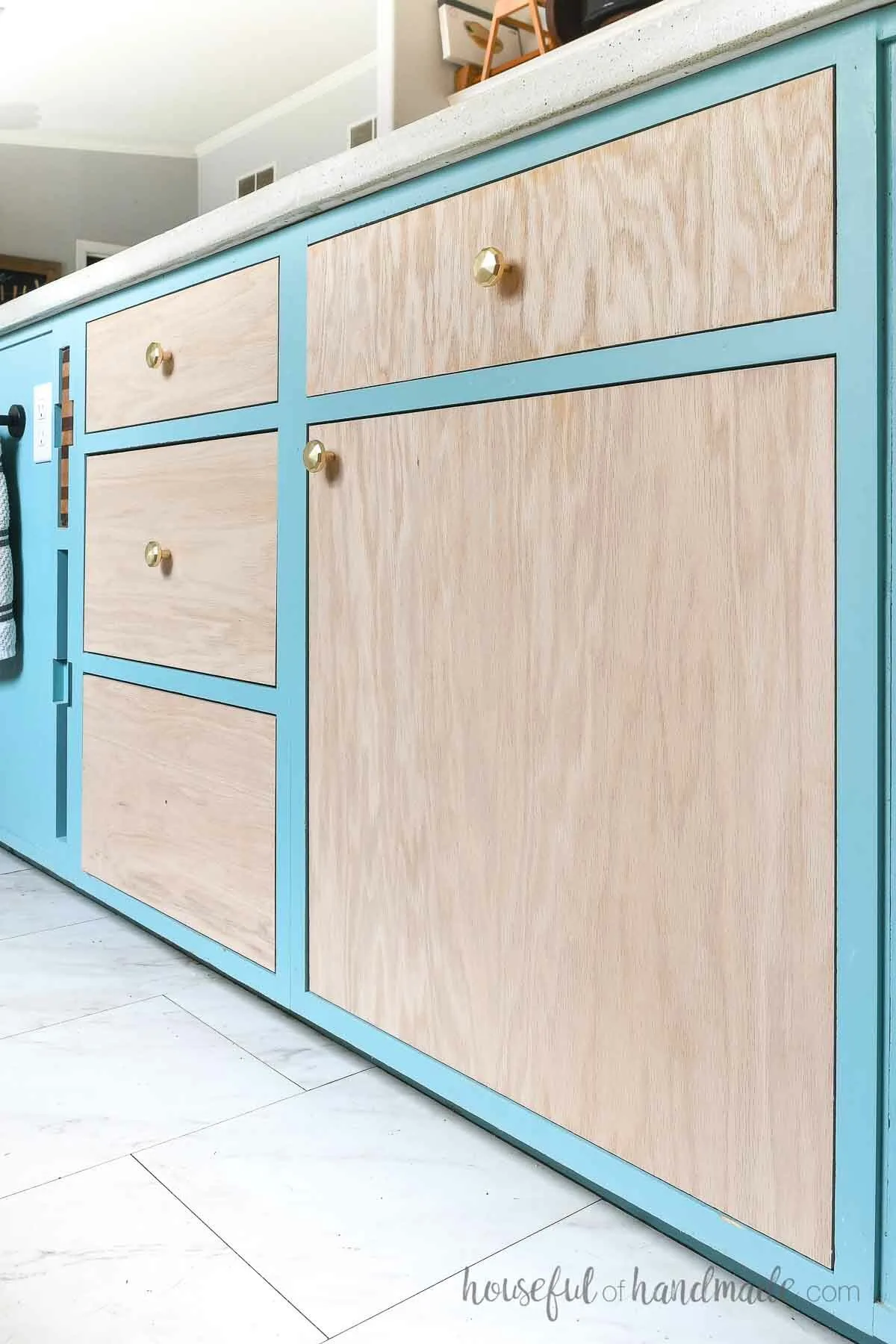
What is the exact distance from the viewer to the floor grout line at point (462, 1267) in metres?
0.84

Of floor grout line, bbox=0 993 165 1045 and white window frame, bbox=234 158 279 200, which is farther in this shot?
white window frame, bbox=234 158 279 200

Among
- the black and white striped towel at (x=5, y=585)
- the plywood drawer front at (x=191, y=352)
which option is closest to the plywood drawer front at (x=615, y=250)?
the plywood drawer front at (x=191, y=352)

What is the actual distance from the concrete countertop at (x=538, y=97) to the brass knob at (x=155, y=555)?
1.28ft

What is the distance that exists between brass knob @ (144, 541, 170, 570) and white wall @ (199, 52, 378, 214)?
9.66 ft

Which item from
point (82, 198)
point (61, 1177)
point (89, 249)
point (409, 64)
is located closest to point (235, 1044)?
point (61, 1177)

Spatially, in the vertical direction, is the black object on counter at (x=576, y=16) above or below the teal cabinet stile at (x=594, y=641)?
above

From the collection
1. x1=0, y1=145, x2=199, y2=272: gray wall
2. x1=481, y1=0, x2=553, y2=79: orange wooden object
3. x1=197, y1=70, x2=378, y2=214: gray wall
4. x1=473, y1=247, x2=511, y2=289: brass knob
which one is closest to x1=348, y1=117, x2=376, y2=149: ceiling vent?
x1=197, y1=70, x2=378, y2=214: gray wall

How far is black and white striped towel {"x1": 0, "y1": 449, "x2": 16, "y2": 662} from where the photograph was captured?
1933 millimetres

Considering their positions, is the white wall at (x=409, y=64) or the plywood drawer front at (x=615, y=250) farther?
the white wall at (x=409, y=64)

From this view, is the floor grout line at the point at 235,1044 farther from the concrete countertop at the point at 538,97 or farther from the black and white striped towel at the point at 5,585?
the concrete countertop at the point at 538,97

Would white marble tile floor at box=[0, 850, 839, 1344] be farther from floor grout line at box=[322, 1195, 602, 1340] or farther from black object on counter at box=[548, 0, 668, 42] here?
black object on counter at box=[548, 0, 668, 42]

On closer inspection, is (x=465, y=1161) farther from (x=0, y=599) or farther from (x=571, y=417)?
(x=0, y=599)

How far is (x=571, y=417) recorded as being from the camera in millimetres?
961

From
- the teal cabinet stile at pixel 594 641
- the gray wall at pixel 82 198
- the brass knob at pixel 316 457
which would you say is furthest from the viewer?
the gray wall at pixel 82 198
